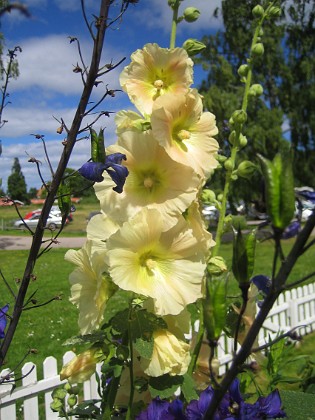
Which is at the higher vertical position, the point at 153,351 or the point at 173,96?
the point at 173,96

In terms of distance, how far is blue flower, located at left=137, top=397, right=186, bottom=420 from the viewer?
25.5 inches

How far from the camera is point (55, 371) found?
2.94 metres

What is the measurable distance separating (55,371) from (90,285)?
2166mm

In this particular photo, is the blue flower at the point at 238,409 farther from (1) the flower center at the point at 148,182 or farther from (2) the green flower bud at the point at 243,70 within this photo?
(2) the green flower bud at the point at 243,70

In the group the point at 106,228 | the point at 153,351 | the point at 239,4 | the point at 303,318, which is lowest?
the point at 303,318

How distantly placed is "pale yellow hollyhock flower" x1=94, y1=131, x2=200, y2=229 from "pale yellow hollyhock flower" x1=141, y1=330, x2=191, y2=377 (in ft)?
0.77

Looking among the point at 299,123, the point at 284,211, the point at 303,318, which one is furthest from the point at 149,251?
the point at 299,123

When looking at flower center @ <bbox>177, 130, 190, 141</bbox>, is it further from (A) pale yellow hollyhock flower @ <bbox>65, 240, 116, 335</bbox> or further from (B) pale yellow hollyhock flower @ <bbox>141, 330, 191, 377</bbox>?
(B) pale yellow hollyhock flower @ <bbox>141, 330, 191, 377</bbox>

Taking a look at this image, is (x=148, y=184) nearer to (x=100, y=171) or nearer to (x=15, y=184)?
(x=100, y=171)

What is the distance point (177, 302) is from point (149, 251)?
115mm

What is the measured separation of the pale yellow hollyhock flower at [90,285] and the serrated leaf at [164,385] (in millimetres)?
161

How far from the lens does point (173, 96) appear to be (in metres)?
0.95

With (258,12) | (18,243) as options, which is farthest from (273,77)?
(258,12)

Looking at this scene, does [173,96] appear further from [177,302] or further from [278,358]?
[278,358]
